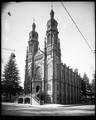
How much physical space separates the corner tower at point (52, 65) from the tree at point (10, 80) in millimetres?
7503

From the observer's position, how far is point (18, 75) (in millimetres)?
33812

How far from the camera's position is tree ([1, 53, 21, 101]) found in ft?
98.7

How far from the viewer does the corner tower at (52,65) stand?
30.0 m

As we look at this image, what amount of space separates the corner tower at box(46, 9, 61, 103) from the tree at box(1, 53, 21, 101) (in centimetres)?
750

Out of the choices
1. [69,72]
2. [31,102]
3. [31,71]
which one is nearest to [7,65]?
[31,71]

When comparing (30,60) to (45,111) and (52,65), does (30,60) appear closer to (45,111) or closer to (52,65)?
(52,65)

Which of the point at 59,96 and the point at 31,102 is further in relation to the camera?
the point at 59,96

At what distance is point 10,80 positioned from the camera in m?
31.3

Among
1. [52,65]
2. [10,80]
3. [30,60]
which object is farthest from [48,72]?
[10,80]

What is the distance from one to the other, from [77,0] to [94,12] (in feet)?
2.80

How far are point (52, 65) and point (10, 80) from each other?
34.3 ft
